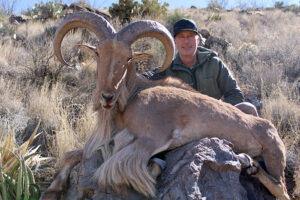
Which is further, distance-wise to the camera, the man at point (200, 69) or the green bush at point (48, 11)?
the green bush at point (48, 11)

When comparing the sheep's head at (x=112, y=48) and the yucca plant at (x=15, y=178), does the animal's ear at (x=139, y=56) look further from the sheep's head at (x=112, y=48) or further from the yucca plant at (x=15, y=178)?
the yucca plant at (x=15, y=178)

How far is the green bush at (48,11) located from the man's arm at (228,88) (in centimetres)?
1247

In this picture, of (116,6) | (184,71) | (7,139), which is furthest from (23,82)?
(116,6)

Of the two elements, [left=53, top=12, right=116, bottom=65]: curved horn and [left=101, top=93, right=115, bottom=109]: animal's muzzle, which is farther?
[left=53, top=12, right=116, bottom=65]: curved horn

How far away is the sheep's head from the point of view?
3.16m

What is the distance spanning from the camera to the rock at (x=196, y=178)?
2.73 meters

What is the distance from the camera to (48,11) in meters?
16.1

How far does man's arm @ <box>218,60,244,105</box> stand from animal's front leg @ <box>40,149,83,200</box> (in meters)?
2.85

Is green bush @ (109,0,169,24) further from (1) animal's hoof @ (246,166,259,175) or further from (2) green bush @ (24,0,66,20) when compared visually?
(1) animal's hoof @ (246,166,259,175)

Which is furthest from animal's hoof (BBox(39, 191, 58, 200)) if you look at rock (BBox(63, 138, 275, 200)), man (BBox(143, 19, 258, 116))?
man (BBox(143, 19, 258, 116))

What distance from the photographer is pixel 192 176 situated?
2.75m

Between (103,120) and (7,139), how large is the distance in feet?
4.87

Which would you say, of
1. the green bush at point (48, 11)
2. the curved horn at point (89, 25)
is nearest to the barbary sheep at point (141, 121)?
the curved horn at point (89, 25)

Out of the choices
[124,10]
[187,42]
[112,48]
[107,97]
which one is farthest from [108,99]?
[124,10]
